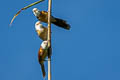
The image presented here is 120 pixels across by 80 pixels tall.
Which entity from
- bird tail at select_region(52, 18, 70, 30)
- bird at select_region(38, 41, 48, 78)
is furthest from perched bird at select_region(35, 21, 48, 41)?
bird tail at select_region(52, 18, 70, 30)

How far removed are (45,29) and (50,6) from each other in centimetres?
198

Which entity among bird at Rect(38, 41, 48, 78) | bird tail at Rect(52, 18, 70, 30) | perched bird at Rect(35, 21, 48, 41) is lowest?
bird at Rect(38, 41, 48, 78)

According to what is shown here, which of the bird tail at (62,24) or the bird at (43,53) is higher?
the bird tail at (62,24)

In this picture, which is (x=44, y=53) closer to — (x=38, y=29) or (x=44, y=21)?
(x=38, y=29)

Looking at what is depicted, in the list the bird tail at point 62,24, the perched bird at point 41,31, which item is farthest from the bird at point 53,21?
the perched bird at point 41,31

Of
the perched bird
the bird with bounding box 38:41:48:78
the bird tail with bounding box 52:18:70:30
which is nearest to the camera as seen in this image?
the bird with bounding box 38:41:48:78

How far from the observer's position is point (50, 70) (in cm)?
389

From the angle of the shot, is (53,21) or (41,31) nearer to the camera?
(41,31)

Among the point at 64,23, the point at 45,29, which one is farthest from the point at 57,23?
the point at 45,29

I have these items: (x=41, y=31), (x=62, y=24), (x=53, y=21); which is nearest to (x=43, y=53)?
(x=41, y=31)

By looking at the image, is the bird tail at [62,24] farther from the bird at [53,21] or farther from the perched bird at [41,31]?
the perched bird at [41,31]

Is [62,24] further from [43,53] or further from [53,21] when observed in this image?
[43,53]

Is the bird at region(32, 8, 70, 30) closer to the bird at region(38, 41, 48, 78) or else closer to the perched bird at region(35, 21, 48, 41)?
the perched bird at region(35, 21, 48, 41)

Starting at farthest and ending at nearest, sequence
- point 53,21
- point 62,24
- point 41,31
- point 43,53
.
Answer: point 62,24, point 53,21, point 41,31, point 43,53
